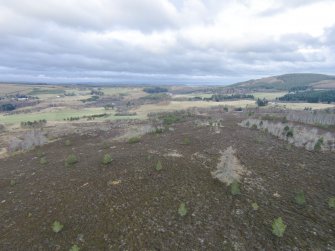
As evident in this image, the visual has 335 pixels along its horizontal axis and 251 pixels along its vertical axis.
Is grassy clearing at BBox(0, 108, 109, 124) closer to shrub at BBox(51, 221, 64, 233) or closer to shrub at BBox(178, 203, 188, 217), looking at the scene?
shrub at BBox(51, 221, 64, 233)

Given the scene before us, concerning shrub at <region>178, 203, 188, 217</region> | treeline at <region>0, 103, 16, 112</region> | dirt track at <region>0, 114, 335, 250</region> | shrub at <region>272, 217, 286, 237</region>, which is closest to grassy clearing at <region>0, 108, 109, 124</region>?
treeline at <region>0, 103, 16, 112</region>

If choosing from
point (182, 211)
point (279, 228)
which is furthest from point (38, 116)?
point (279, 228)

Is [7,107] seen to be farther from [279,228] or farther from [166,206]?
[279,228]

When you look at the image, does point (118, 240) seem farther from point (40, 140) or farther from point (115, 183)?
point (40, 140)

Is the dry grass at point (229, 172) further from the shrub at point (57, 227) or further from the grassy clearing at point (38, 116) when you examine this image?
the grassy clearing at point (38, 116)

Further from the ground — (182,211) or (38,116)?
(182,211)

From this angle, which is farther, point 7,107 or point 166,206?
point 7,107

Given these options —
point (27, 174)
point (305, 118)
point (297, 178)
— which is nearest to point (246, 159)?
point (297, 178)

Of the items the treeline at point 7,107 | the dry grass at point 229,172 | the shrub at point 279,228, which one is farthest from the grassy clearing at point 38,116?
the shrub at point 279,228

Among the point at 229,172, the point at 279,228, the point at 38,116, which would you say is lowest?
the point at 38,116
